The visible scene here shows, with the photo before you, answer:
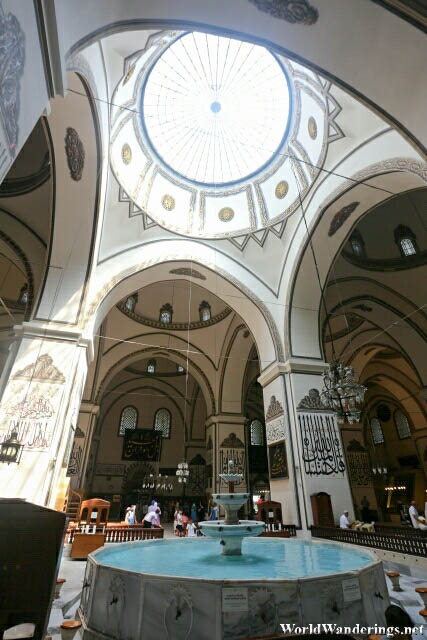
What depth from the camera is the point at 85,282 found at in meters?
7.41

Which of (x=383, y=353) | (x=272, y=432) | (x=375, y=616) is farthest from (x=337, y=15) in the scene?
(x=383, y=353)

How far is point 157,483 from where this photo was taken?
15.5m

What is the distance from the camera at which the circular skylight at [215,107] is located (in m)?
7.84

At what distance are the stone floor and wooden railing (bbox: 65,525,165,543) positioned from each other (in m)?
0.74

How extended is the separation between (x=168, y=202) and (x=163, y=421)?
38.0 feet

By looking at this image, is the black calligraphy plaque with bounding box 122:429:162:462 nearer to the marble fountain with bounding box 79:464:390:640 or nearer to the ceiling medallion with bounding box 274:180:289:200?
the ceiling medallion with bounding box 274:180:289:200

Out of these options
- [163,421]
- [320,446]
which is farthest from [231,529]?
[163,421]

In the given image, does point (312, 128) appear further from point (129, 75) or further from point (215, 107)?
point (129, 75)

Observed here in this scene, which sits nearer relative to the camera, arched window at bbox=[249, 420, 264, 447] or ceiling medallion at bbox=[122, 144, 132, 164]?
ceiling medallion at bbox=[122, 144, 132, 164]

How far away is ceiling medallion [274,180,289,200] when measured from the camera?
8812 mm

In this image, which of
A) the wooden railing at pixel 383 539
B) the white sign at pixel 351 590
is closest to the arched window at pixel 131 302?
the wooden railing at pixel 383 539

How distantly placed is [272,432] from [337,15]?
757 centimetres

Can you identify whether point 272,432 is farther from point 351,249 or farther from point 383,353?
point 383,353

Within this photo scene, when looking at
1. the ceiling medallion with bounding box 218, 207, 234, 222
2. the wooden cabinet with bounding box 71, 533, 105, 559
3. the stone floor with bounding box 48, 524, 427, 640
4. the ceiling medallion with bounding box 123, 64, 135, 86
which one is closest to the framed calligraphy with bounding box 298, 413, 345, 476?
the stone floor with bounding box 48, 524, 427, 640
